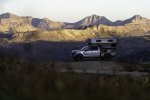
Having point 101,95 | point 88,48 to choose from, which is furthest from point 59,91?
point 88,48

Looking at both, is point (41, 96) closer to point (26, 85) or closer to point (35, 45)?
point (26, 85)

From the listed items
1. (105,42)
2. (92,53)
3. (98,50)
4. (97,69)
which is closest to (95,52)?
(92,53)

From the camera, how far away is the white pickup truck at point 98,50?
50.9 m

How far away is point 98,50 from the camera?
169 feet

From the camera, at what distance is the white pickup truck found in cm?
5088

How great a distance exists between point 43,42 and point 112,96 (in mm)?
192366

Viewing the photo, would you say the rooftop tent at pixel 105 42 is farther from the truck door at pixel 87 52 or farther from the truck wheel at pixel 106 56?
the truck door at pixel 87 52

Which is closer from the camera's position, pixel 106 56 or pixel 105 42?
pixel 106 56

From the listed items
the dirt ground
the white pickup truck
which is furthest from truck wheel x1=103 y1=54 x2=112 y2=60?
the dirt ground

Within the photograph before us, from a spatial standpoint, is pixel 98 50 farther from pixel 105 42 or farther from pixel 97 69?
pixel 97 69

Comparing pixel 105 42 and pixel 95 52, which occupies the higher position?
pixel 105 42

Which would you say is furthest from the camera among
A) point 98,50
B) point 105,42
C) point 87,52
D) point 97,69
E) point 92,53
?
point 105,42

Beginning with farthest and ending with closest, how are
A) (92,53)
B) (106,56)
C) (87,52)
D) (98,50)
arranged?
(106,56) < (98,50) < (92,53) < (87,52)

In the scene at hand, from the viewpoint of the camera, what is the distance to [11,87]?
22.2ft
